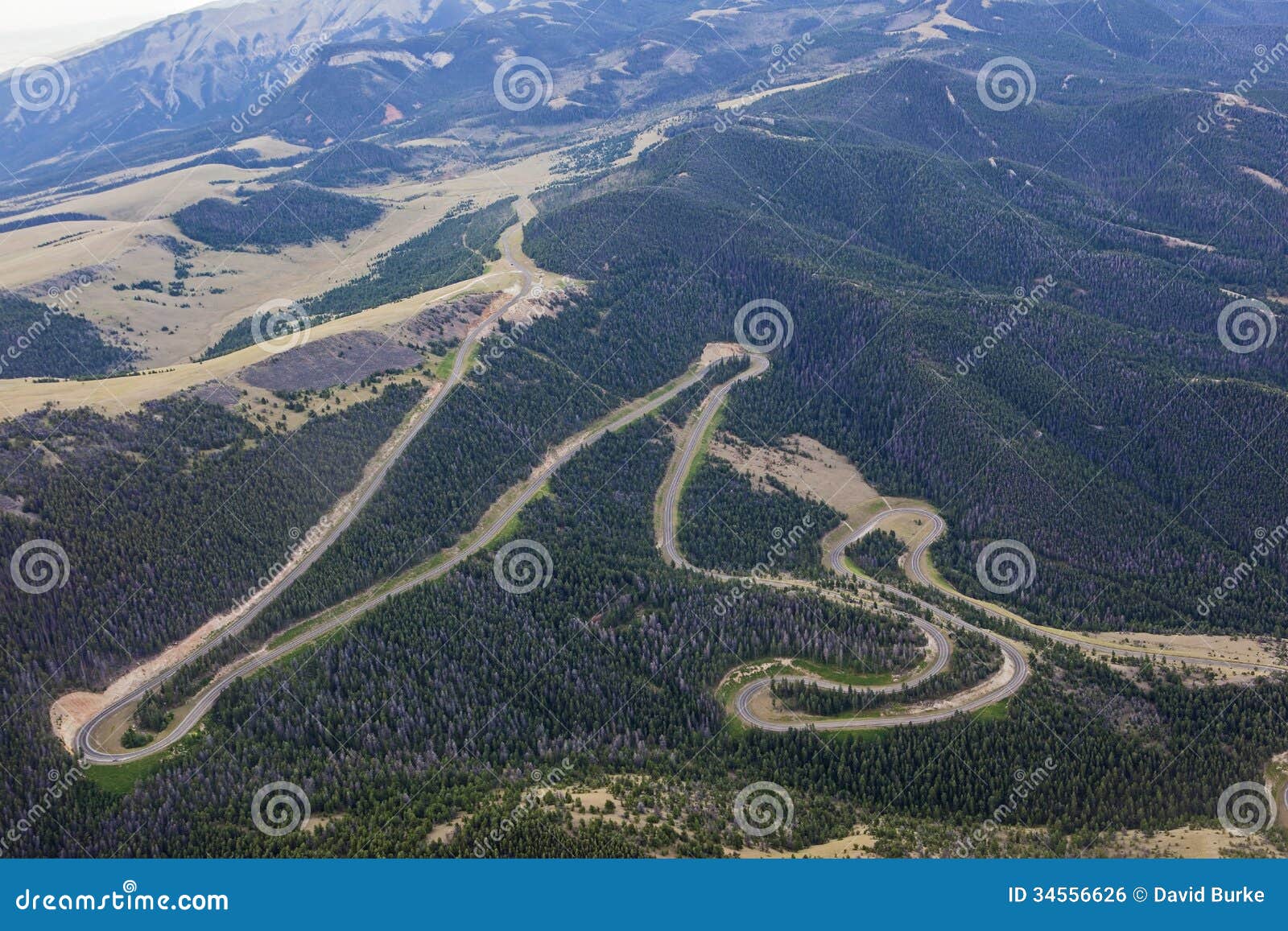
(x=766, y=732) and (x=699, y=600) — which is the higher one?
(x=699, y=600)

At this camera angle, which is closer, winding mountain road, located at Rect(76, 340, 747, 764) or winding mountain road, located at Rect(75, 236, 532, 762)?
winding mountain road, located at Rect(75, 236, 532, 762)

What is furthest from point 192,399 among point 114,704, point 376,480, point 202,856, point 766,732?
point 766,732

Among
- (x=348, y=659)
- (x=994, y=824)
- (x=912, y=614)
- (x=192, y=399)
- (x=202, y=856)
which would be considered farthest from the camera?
(x=192, y=399)

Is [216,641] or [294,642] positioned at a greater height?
[216,641]

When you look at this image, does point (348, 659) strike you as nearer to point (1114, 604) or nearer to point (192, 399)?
point (192, 399)

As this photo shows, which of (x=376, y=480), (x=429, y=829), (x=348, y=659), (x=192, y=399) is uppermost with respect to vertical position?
(x=192, y=399)

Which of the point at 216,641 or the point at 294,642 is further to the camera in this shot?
the point at 294,642

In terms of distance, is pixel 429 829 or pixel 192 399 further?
pixel 192 399

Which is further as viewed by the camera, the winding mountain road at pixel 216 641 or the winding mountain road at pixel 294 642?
the winding mountain road at pixel 294 642

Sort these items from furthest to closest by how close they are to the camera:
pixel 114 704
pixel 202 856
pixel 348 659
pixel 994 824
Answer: pixel 348 659 < pixel 114 704 < pixel 994 824 < pixel 202 856
